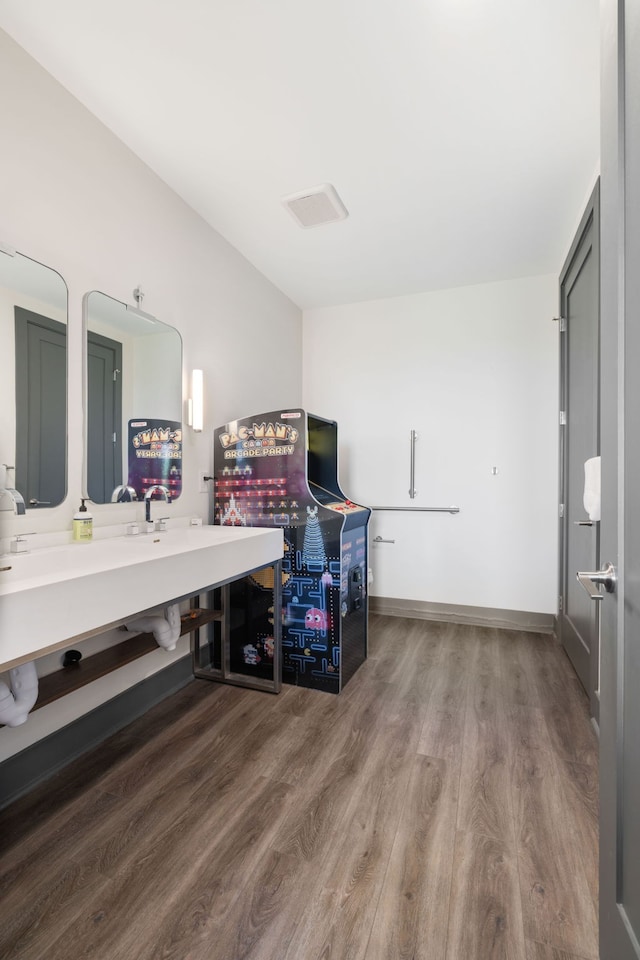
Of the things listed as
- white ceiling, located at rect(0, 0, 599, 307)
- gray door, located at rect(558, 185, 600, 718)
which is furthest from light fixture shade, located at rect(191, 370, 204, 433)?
gray door, located at rect(558, 185, 600, 718)

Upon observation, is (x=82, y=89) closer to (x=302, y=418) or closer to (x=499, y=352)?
(x=302, y=418)

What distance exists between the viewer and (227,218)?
2.76m

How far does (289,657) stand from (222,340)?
2070mm

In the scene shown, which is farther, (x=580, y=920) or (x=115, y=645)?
(x=115, y=645)

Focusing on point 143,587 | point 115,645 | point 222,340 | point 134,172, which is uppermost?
point 134,172

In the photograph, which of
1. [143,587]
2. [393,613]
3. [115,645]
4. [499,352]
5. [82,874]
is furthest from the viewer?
[393,613]

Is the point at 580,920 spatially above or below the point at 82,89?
below

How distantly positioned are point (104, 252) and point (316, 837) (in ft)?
8.31

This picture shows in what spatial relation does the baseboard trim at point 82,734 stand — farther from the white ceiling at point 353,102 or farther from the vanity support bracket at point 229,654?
the white ceiling at point 353,102

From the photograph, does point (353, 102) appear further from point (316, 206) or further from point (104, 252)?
point (104, 252)

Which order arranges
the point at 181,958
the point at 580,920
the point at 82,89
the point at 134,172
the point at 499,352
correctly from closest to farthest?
1. the point at 181,958
2. the point at 580,920
3. the point at 82,89
4. the point at 134,172
5. the point at 499,352

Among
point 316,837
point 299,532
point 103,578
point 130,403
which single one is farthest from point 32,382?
point 316,837

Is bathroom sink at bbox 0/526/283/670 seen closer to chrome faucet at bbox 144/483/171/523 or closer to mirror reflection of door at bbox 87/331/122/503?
chrome faucet at bbox 144/483/171/523

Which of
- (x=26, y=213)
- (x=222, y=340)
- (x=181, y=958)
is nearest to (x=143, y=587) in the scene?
(x=181, y=958)
